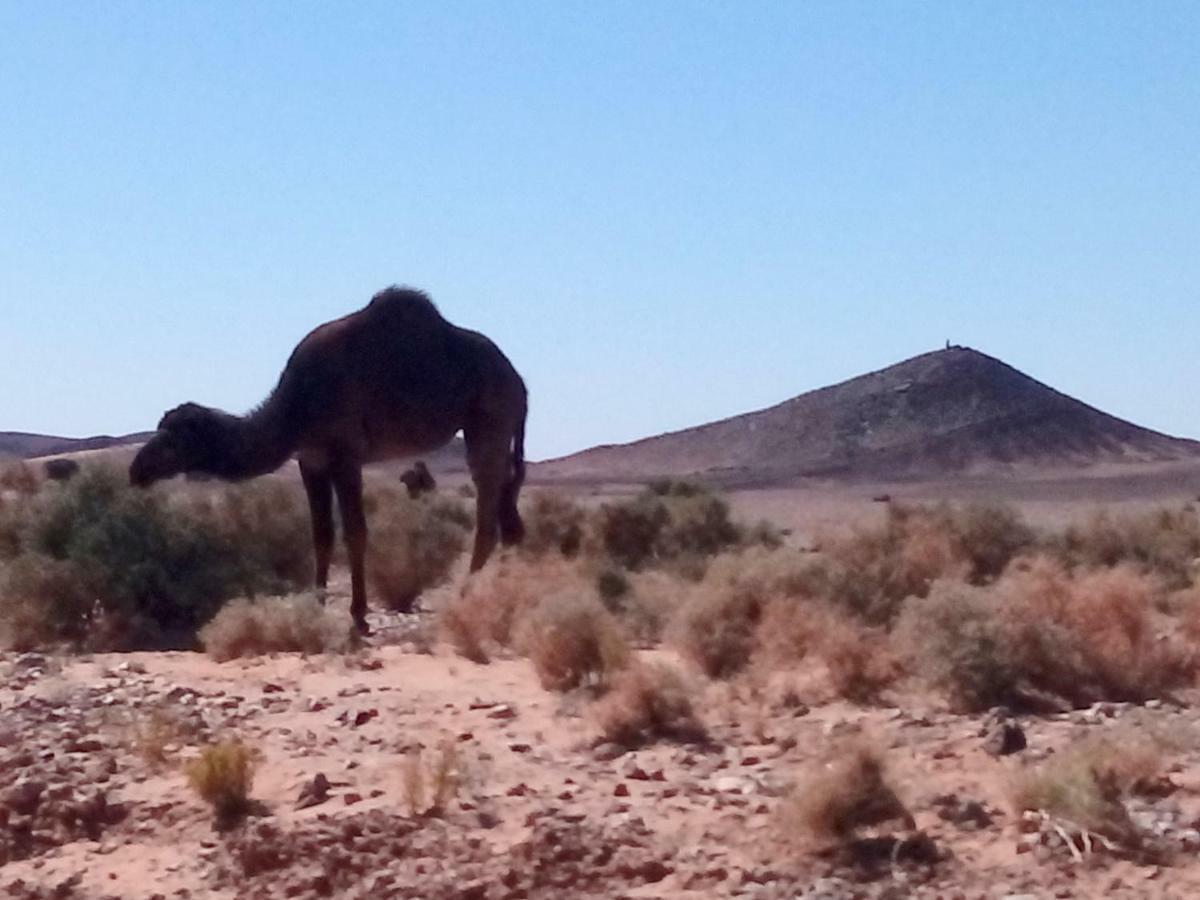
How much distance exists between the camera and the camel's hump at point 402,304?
16625 mm

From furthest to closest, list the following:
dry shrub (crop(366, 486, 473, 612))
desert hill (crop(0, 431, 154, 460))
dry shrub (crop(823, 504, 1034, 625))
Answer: desert hill (crop(0, 431, 154, 460)) → dry shrub (crop(366, 486, 473, 612)) → dry shrub (crop(823, 504, 1034, 625))

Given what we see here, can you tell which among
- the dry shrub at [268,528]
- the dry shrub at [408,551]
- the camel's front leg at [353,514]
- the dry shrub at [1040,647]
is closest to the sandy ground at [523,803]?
→ the dry shrub at [1040,647]

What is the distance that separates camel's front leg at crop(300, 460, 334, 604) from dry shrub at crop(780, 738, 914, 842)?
27.5 feet

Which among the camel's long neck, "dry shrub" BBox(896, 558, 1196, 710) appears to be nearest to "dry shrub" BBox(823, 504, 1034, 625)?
"dry shrub" BBox(896, 558, 1196, 710)

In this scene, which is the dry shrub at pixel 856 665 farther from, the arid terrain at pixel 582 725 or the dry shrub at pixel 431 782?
the dry shrub at pixel 431 782

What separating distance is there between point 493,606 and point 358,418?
2486 mm

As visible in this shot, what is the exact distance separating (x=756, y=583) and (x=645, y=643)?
119 centimetres

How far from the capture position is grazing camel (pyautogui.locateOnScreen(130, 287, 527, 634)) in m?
15.8

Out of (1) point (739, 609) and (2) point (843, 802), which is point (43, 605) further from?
(2) point (843, 802)

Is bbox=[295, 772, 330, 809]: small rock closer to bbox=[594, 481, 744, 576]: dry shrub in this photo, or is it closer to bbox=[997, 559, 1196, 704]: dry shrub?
bbox=[997, 559, 1196, 704]: dry shrub

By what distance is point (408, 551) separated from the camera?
19297 mm

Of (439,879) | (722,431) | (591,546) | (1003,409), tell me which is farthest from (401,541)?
(722,431)

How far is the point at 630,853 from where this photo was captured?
342 inches

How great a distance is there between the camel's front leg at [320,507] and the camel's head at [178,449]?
0.95 meters
